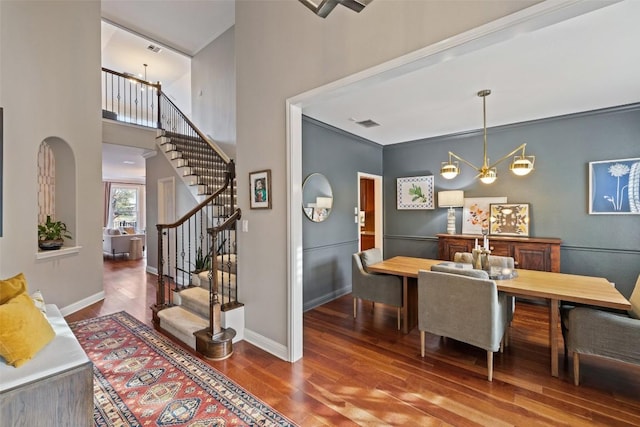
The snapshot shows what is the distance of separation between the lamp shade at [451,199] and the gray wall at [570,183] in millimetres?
277

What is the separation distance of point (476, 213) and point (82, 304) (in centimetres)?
618

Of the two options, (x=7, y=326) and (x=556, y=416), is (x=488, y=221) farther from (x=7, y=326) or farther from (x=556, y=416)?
(x=7, y=326)

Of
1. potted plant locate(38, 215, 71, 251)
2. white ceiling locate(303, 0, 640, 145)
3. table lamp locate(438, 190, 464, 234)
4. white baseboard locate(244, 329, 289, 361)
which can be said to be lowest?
white baseboard locate(244, 329, 289, 361)

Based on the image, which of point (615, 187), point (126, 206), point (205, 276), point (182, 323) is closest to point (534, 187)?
point (615, 187)

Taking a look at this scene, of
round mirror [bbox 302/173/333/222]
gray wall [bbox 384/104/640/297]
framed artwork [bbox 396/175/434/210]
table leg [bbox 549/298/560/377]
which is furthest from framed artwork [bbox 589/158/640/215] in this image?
round mirror [bbox 302/173/333/222]

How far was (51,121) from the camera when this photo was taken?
3607 mm

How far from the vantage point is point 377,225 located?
598cm

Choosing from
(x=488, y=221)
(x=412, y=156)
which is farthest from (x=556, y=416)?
(x=412, y=156)

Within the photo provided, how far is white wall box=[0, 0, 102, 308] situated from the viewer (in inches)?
124

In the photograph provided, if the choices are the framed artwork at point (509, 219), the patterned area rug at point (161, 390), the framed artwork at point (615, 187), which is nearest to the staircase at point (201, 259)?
the patterned area rug at point (161, 390)

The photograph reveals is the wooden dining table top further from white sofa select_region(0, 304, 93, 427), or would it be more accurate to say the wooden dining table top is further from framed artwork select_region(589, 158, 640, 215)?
white sofa select_region(0, 304, 93, 427)


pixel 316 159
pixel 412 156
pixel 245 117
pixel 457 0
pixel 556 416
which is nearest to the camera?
pixel 457 0

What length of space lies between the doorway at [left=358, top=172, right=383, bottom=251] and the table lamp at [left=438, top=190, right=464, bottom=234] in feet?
4.19

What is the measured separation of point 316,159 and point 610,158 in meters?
3.96
